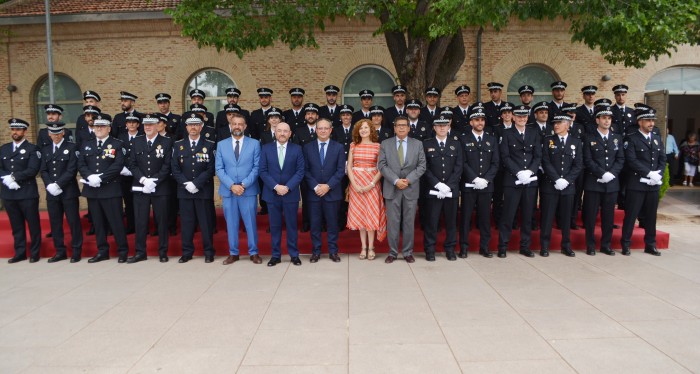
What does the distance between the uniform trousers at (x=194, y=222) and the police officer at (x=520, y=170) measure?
166 inches

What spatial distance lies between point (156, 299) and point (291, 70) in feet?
31.7

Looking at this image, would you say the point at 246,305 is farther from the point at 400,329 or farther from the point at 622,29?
the point at 622,29

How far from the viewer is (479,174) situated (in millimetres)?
6598

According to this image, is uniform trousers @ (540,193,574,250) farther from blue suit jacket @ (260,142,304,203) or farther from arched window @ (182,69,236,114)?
arched window @ (182,69,236,114)

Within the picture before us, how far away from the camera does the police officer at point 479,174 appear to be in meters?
6.58

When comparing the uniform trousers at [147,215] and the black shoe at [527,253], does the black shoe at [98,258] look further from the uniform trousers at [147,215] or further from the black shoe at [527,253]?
the black shoe at [527,253]

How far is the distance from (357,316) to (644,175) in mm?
4945

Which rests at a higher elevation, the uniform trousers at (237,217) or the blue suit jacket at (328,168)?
the blue suit jacket at (328,168)

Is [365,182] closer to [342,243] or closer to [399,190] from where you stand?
[399,190]

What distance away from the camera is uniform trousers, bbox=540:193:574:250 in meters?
6.67

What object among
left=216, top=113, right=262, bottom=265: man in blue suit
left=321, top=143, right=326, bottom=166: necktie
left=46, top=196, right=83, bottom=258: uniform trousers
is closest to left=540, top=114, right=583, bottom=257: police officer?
left=321, top=143, right=326, bottom=166: necktie

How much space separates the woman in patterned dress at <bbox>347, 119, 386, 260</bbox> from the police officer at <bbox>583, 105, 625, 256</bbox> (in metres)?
3.07

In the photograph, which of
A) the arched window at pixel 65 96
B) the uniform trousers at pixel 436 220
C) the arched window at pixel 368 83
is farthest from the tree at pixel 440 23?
the arched window at pixel 65 96

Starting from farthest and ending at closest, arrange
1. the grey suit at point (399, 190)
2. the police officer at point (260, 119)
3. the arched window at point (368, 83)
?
1. the arched window at point (368, 83)
2. the police officer at point (260, 119)
3. the grey suit at point (399, 190)
